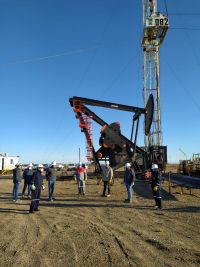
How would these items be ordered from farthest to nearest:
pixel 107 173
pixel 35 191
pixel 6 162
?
A: pixel 6 162
pixel 107 173
pixel 35 191

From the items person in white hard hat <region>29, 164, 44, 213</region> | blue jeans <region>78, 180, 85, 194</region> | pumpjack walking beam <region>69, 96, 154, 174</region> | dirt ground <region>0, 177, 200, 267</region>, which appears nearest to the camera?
dirt ground <region>0, 177, 200, 267</region>

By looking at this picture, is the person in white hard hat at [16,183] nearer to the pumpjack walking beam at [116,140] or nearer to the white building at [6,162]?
the pumpjack walking beam at [116,140]

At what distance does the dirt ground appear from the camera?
6.38 meters

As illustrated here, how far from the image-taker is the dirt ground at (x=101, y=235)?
6.38 meters

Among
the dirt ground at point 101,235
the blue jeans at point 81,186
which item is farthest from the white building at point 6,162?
the dirt ground at point 101,235

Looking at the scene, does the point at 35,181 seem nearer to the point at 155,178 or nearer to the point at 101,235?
the point at 155,178

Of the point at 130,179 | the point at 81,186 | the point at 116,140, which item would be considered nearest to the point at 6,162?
the point at 116,140

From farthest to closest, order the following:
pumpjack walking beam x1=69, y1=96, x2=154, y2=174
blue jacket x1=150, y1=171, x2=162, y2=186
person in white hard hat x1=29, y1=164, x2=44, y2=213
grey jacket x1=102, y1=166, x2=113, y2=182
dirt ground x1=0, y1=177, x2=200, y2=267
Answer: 1. pumpjack walking beam x1=69, y1=96, x2=154, y2=174
2. grey jacket x1=102, y1=166, x2=113, y2=182
3. blue jacket x1=150, y1=171, x2=162, y2=186
4. person in white hard hat x1=29, y1=164, x2=44, y2=213
5. dirt ground x1=0, y1=177, x2=200, y2=267

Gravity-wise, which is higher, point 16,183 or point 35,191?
point 16,183

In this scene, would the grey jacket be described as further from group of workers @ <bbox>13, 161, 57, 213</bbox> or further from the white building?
the white building

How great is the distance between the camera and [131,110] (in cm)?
2680

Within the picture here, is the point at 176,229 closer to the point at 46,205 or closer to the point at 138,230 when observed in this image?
the point at 138,230

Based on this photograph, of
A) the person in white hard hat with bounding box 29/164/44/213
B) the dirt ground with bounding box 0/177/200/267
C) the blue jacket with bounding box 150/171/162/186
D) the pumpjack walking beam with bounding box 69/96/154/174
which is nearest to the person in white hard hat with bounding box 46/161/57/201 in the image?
the dirt ground with bounding box 0/177/200/267

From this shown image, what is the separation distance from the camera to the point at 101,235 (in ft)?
27.3
